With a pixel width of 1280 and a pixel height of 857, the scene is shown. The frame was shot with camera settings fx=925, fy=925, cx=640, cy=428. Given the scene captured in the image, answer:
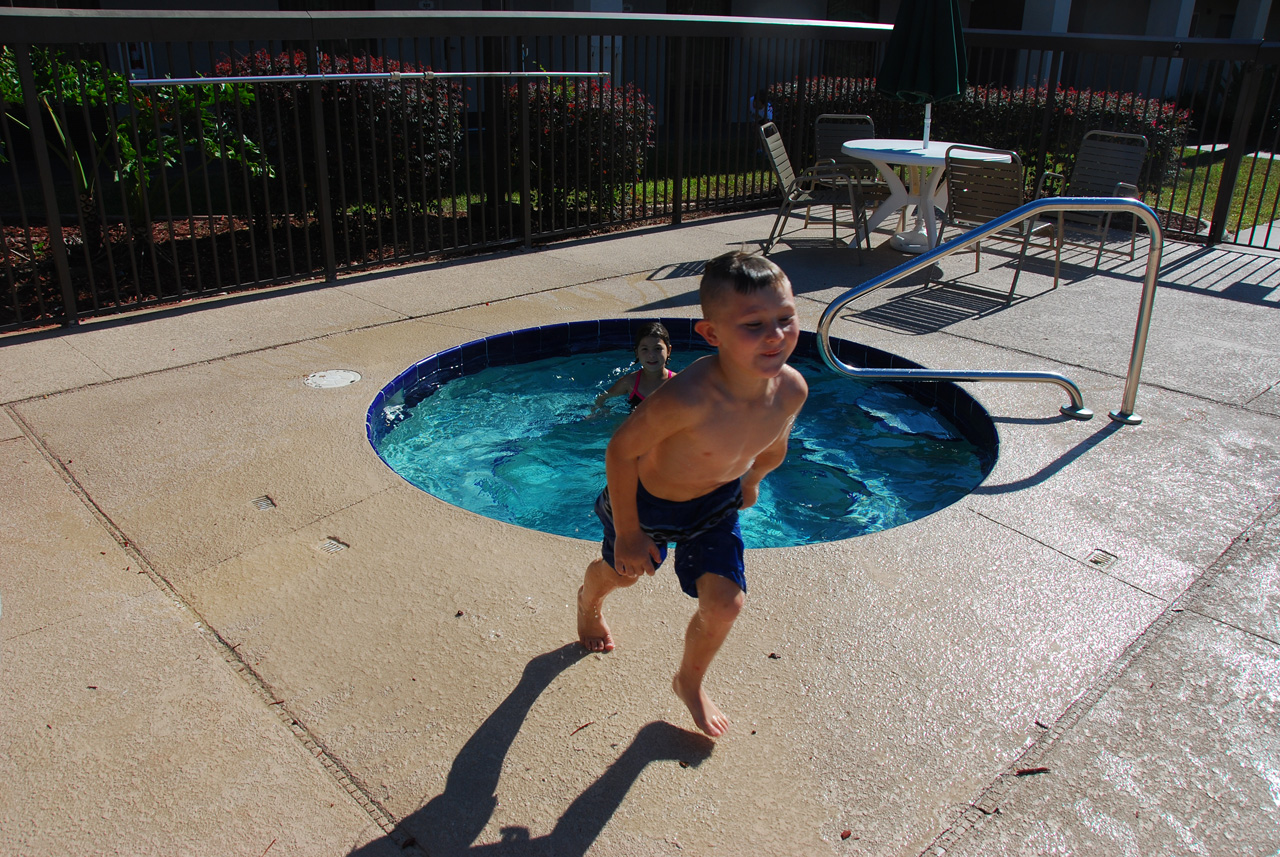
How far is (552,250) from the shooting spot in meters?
8.55

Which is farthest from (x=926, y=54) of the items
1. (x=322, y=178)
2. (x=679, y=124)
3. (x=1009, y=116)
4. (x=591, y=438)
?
(x=322, y=178)

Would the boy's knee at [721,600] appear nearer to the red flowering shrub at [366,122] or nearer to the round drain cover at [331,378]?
the round drain cover at [331,378]

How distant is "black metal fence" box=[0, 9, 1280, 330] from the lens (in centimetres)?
630

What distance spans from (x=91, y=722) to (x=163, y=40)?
16.4 ft

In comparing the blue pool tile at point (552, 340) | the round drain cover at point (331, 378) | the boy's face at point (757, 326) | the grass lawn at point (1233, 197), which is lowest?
the blue pool tile at point (552, 340)

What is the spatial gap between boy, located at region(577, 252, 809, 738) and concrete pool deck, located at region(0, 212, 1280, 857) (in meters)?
0.39

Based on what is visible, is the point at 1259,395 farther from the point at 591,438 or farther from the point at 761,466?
the point at 761,466

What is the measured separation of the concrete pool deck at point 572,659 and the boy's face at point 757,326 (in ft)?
3.63

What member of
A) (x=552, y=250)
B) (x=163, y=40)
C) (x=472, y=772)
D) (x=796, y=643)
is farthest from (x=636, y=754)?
(x=552, y=250)

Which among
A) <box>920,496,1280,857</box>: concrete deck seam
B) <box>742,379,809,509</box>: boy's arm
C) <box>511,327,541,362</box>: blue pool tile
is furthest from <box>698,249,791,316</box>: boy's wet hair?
<box>511,327,541,362</box>: blue pool tile

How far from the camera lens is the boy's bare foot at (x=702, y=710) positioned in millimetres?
2604

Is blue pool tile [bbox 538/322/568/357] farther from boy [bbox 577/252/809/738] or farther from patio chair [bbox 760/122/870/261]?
boy [bbox 577/252/809/738]

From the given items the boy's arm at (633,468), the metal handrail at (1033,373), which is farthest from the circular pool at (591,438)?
the boy's arm at (633,468)

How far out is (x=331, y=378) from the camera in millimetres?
5223
